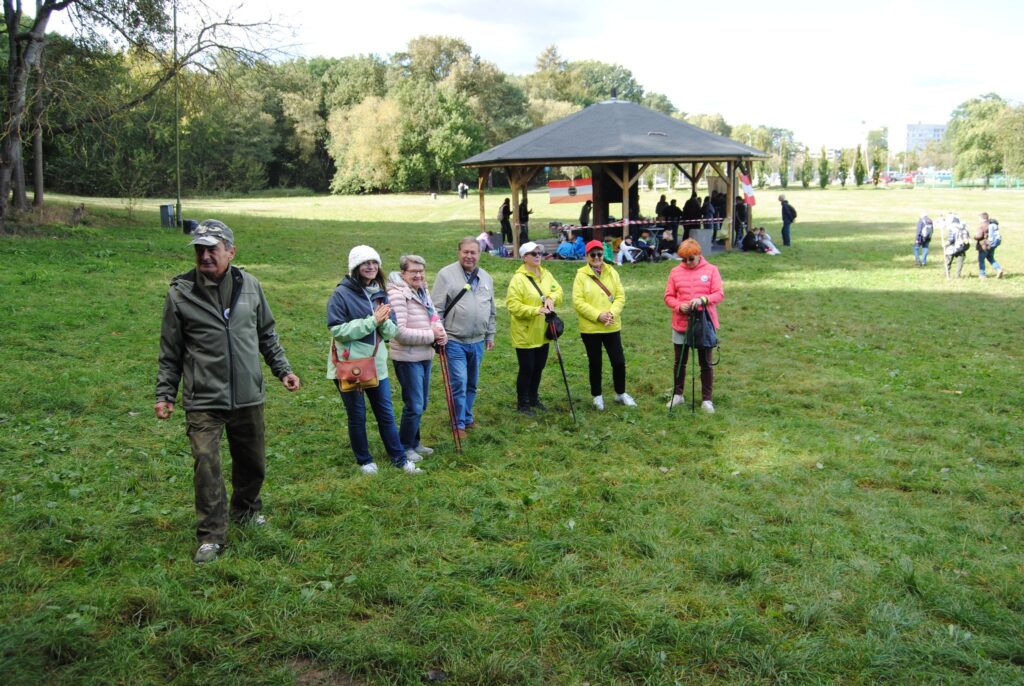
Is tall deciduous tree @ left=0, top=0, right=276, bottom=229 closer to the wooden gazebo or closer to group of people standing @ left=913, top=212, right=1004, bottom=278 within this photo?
the wooden gazebo

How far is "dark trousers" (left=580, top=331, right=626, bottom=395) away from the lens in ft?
27.3

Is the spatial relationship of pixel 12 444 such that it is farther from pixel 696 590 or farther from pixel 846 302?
pixel 846 302

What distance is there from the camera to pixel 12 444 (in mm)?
6793

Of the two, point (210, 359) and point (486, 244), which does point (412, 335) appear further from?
point (486, 244)

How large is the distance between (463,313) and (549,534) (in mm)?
2609

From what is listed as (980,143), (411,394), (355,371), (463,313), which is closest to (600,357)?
(463,313)

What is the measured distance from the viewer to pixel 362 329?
19.7 feet

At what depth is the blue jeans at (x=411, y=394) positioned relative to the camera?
6.77m

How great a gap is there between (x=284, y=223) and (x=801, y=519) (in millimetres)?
28774

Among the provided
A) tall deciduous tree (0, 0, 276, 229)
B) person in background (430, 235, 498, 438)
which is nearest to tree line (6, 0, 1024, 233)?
tall deciduous tree (0, 0, 276, 229)

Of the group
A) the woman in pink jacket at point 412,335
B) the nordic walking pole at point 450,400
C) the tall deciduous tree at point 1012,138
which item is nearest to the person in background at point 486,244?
the nordic walking pole at point 450,400

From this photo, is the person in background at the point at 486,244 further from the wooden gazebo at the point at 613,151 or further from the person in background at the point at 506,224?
the wooden gazebo at the point at 613,151

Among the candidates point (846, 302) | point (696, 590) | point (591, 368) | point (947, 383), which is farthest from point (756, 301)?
point (696, 590)

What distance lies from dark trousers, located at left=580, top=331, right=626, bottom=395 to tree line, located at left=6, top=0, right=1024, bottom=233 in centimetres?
1587
